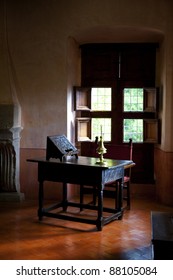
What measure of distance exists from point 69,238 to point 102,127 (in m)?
3.03

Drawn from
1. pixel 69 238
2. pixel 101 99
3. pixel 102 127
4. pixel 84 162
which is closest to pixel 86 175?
pixel 84 162

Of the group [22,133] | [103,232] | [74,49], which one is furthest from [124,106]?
[103,232]

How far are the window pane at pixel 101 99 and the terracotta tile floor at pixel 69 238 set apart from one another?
7.12 ft

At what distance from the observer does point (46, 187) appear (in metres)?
6.72

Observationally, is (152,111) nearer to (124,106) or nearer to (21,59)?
(124,106)

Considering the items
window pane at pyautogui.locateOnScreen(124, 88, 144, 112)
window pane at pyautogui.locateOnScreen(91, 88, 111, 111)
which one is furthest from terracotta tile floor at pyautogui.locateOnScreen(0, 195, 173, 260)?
window pane at pyautogui.locateOnScreen(91, 88, 111, 111)

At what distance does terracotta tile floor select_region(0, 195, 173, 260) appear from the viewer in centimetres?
418

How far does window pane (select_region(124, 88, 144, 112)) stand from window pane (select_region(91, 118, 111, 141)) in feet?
1.38

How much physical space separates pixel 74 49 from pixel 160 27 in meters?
1.54

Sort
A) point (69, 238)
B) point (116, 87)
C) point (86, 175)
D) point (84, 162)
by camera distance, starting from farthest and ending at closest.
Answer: point (116, 87)
point (84, 162)
point (86, 175)
point (69, 238)

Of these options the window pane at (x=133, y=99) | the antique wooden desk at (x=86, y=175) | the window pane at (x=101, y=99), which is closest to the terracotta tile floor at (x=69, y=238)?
the antique wooden desk at (x=86, y=175)

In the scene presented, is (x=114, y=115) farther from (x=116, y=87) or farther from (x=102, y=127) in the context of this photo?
(x=116, y=87)

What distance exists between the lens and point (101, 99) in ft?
24.2

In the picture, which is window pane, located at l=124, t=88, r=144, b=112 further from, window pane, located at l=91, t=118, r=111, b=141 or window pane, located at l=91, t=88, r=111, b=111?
window pane, located at l=91, t=118, r=111, b=141
